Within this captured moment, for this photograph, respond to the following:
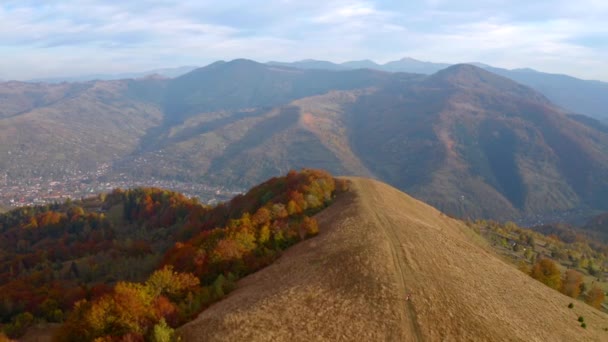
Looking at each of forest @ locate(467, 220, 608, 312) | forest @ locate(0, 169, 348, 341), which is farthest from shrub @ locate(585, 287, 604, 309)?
forest @ locate(0, 169, 348, 341)

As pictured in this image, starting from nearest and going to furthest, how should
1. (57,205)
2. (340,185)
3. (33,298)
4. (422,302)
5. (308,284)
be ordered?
(422,302) < (308,284) < (33,298) < (340,185) < (57,205)

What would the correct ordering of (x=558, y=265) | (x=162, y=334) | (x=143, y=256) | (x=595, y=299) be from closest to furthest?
(x=162, y=334) < (x=595, y=299) < (x=558, y=265) < (x=143, y=256)

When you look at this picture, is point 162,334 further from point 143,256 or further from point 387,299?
point 143,256

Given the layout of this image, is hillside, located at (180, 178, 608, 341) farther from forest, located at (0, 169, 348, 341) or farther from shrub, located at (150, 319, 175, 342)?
forest, located at (0, 169, 348, 341)

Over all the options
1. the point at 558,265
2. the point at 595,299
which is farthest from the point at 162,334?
the point at 558,265

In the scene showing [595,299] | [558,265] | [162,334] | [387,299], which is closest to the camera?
[162,334]

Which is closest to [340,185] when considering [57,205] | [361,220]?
[361,220]

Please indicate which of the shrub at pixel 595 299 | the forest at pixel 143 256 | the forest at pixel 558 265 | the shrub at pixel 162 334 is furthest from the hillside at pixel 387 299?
the forest at pixel 558 265

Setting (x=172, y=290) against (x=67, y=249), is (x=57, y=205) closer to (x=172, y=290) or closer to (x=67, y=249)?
(x=67, y=249)
